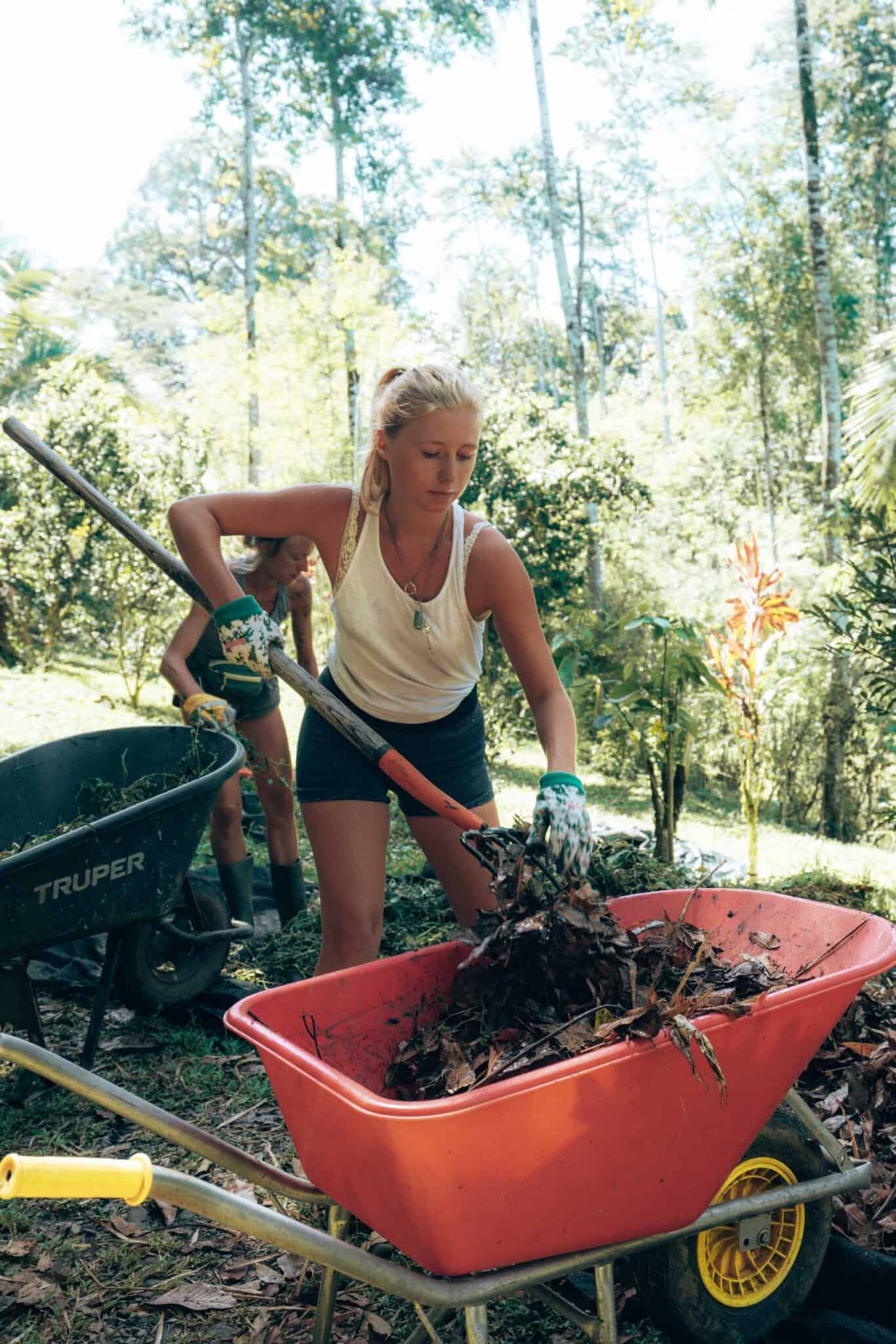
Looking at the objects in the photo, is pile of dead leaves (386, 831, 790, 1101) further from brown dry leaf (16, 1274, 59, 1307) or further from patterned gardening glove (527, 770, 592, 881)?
brown dry leaf (16, 1274, 59, 1307)

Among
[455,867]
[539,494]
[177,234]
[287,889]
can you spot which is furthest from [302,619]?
[177,234]

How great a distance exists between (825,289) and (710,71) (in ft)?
63.5

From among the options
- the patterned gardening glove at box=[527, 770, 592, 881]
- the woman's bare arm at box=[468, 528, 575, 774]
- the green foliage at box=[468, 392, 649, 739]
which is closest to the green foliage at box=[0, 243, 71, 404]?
the green foliage at box=[468, 392, 649, 739]

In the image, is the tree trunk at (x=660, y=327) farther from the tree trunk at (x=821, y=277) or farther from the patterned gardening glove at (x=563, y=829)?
the patterned gardening glove at (x=563, y=829)

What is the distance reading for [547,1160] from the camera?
1.48m

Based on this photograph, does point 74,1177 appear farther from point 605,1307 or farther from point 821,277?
point 821,277

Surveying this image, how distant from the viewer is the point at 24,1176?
1022 mm

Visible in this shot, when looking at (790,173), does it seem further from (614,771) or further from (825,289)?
(614,771)

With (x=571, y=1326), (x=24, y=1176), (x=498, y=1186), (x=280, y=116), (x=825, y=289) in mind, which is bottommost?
(x=571, y=1326)

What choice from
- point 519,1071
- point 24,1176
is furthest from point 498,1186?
point 24,1176

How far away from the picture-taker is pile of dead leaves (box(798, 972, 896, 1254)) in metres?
2.18

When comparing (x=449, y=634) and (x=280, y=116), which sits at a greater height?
(x=280, y=116)

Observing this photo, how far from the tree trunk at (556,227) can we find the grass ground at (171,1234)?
32.7 ft

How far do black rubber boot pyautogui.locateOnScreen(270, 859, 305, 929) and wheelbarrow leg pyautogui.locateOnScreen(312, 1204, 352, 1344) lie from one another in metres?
2.41
